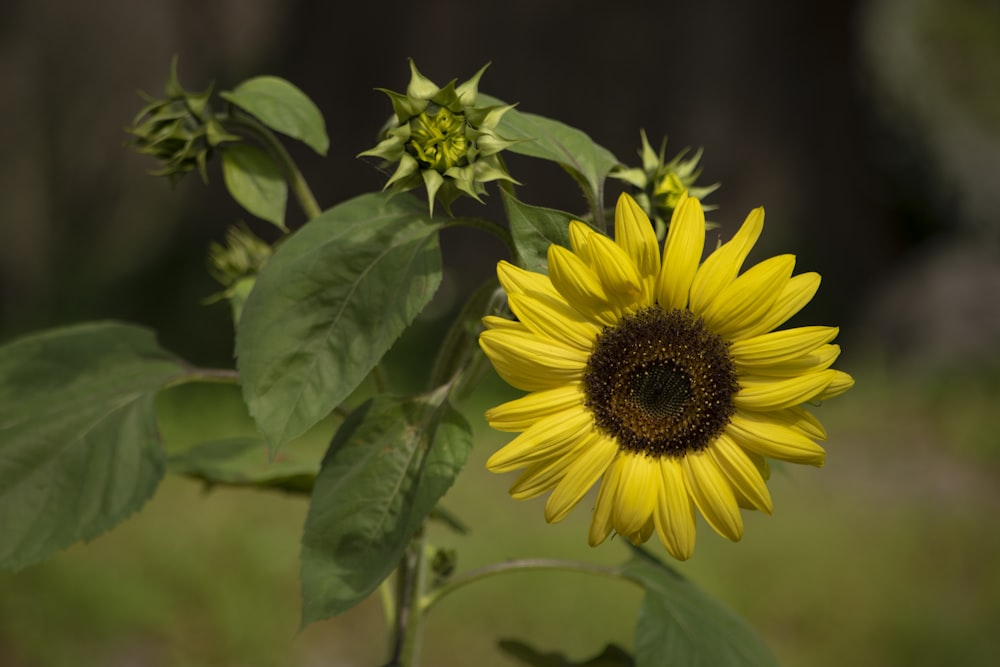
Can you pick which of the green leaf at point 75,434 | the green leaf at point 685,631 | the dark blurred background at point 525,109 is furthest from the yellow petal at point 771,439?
the dark blurred background at point 525,109

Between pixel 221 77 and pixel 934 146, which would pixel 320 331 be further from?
pixel 934 146

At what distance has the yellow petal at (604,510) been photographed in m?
0.72

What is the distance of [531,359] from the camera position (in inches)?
27.8

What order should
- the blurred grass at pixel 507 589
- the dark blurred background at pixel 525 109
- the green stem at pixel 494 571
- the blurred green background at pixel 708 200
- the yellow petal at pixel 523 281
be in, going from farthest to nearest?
the dark blurred background at pixel 525 109 → the blurred green background at pixel 708 200 → the blurred grass at pixel 507 589 → the green stem at pixel 494 571 → the yellow petal at pixel 523 281

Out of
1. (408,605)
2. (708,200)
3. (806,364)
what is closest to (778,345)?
(806,364)

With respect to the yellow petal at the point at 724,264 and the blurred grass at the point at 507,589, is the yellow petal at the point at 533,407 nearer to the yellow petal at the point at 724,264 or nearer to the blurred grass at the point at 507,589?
the yellow petal at the point at 724,264

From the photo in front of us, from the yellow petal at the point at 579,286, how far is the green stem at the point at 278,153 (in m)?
0.22

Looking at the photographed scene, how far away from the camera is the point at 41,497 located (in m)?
0.85

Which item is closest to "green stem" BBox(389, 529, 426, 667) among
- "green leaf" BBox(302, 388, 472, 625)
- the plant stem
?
the plant stem

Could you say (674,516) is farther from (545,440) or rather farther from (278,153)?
(278,153)

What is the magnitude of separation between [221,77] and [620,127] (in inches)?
61.0

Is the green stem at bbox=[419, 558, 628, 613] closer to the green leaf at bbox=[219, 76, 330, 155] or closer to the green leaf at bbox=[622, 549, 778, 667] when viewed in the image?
the green leaf at bbox=[622, 549, 778, 667]

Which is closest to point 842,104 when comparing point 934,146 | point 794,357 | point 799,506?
point 934,146

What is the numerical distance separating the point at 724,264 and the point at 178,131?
427mm
